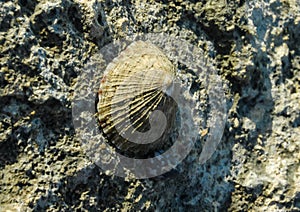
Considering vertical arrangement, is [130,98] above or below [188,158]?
above

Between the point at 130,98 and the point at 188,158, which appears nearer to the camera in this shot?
the point at 130,98

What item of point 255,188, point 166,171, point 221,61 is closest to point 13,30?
point 166,171

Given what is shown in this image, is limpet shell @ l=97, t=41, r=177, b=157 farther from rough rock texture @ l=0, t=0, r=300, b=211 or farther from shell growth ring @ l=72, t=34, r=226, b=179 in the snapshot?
rough rock texture @ l=0, t=0, r=300, b=211

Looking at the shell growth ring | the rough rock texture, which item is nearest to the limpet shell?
the shell growth ring

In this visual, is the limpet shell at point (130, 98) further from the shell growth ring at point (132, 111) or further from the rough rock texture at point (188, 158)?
the rough rock texture at point (188, 158)

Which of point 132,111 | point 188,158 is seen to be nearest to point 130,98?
point 132,111

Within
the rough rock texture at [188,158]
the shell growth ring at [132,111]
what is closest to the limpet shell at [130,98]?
the shell growth ring at [132,111]

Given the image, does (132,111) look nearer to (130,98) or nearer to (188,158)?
(130,98)
